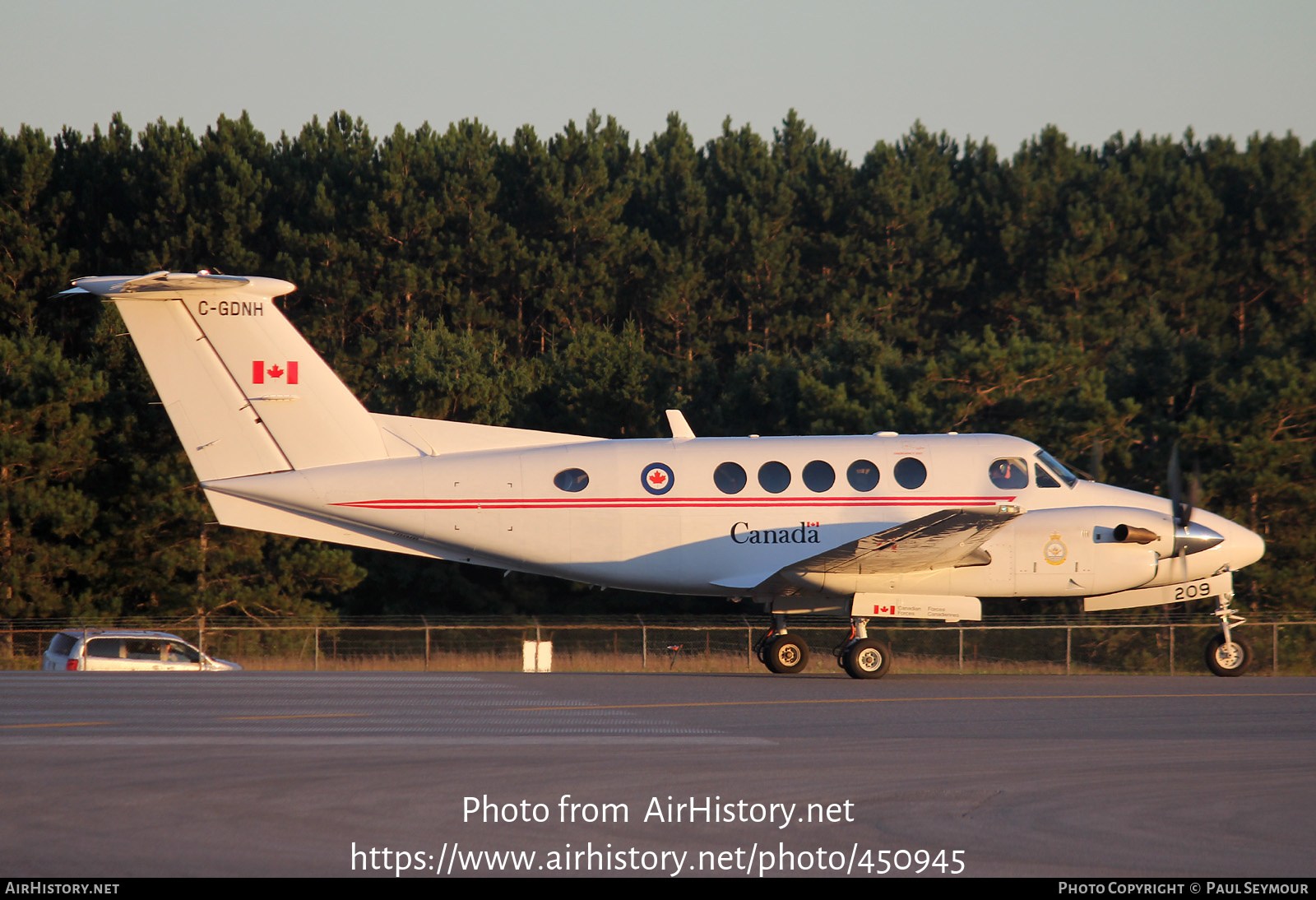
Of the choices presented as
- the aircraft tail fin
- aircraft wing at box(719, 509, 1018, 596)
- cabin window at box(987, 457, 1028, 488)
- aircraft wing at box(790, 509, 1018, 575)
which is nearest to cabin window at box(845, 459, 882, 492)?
aircraft wing at box(719, 509, 1018, 596)

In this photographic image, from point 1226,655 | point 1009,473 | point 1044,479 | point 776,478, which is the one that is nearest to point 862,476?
point 776,478

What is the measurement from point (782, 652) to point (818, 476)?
2591 mm

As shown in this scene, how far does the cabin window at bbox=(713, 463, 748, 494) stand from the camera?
17.7 meters

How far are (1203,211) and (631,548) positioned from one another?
42044mm

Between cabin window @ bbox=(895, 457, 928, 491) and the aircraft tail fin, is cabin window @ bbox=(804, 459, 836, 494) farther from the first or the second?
the aircraft tail fin

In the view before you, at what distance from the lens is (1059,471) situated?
715 inches

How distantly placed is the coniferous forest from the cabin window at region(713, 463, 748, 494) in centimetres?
1838

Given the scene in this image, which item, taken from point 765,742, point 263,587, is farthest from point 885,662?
point 263,587

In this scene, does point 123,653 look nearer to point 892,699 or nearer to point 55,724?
point 55,724

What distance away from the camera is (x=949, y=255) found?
168 ft

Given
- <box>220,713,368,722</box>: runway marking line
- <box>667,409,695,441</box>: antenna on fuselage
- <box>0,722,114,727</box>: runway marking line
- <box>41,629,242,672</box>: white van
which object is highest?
<box>667,409,695,441</box>: antenna on fuselage

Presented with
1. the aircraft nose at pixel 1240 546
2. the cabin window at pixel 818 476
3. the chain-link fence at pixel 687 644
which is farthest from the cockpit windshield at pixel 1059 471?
the chain-link fence at pixel 687 644

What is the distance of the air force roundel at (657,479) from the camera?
1766cm

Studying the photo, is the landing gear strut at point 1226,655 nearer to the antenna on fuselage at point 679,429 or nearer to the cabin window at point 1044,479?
the cabin window at point 1044,479
